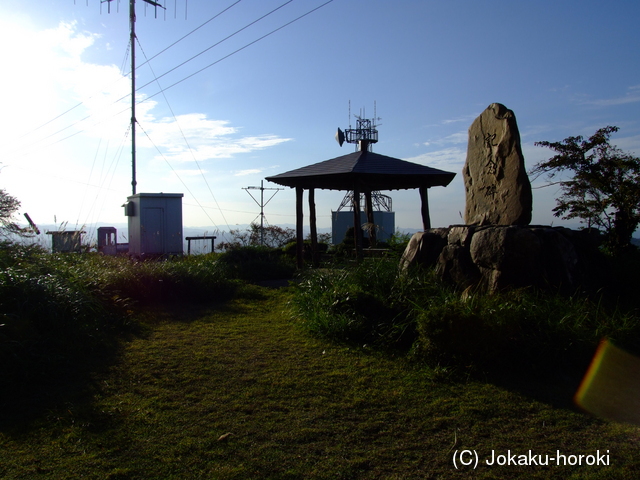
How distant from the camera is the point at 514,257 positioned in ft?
16.9

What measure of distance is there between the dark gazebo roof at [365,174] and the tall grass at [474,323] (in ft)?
16.8

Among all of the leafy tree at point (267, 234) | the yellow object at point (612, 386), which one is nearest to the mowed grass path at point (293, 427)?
the yellow object at point (612, 386)

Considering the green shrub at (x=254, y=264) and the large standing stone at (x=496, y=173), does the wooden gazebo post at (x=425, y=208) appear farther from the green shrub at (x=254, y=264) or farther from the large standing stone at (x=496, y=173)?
the large standing stone at (x=496, y=173)

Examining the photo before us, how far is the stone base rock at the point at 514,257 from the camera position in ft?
16.9

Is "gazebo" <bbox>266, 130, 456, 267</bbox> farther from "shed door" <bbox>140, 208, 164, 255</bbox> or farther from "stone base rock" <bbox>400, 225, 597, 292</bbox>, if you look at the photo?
"shed door" <bbox>140, 208, 164, 255</bbox>

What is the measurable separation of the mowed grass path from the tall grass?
1.23 ft

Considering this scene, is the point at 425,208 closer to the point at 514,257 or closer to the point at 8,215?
the point at 514,257

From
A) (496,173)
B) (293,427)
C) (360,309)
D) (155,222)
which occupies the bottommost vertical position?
(293,427)

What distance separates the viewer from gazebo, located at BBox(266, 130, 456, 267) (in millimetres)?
10538

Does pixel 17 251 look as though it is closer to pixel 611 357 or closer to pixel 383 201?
pixel 611 357

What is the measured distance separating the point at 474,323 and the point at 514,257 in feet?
4.82

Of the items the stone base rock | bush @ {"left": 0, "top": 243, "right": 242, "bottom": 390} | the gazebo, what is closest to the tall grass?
the stone base rock

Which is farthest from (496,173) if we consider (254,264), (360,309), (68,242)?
(68,242)

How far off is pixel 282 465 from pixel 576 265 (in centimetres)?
424
